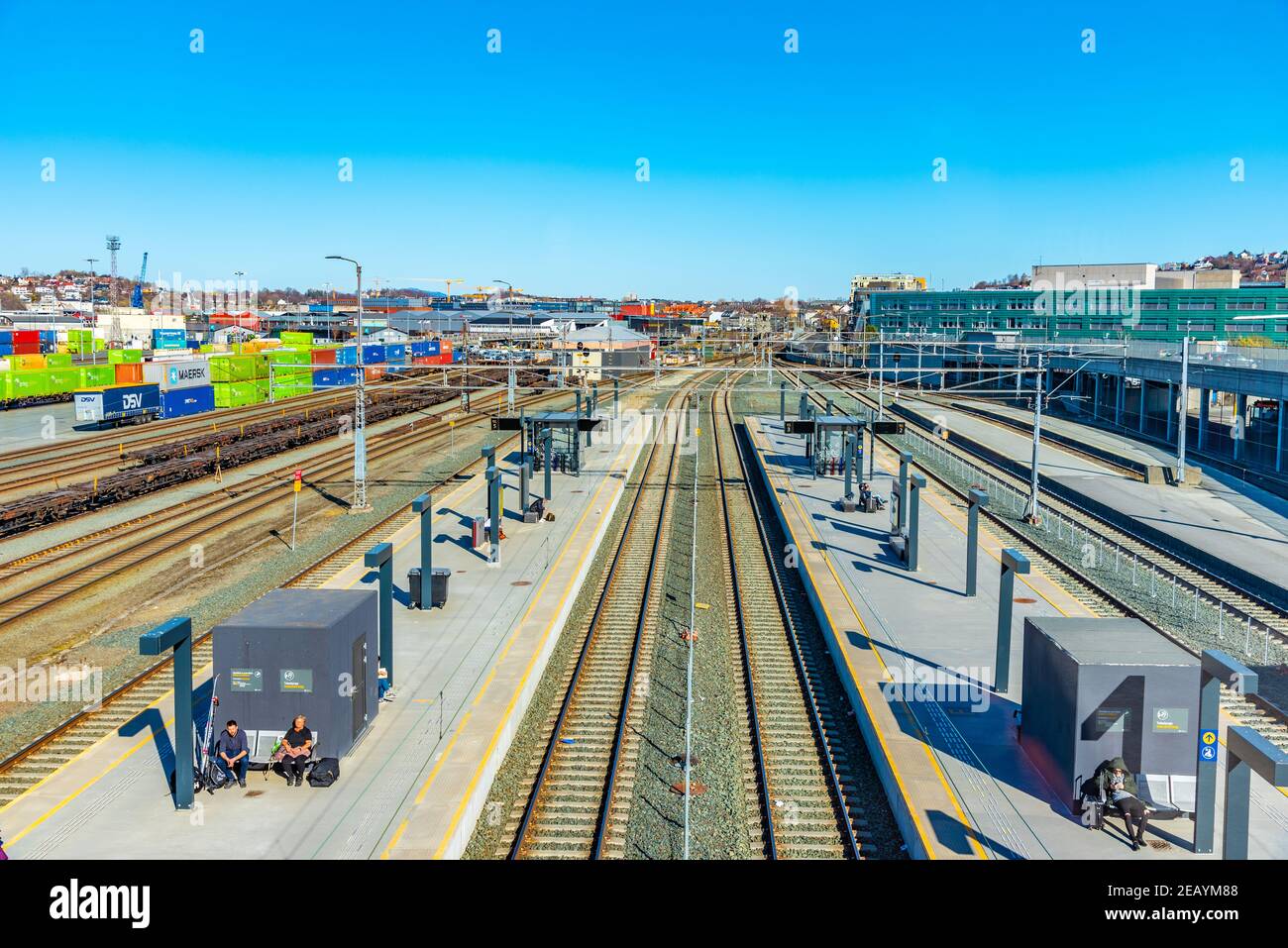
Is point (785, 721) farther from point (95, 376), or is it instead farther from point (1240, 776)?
point (95, 376)

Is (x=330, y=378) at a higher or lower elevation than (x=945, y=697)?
higher

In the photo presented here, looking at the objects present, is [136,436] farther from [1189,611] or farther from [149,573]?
[1189,611]

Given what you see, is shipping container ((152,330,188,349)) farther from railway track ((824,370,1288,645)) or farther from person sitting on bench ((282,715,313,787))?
person sitting on bench ((282,715,313,787))

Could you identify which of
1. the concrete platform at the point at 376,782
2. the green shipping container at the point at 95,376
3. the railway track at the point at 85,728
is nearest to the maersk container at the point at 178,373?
the green shipping container at the point at 95,376

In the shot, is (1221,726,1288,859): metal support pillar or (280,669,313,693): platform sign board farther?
(280,669,313,693): platform sign board

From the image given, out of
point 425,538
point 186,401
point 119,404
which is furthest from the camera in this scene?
point 186,401

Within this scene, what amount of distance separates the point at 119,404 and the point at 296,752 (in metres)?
43.1

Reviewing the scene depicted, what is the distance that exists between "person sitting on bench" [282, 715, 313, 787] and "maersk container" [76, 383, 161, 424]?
41.8 meters

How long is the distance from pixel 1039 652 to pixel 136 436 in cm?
4334

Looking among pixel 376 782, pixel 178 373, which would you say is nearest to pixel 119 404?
pixel 178 373

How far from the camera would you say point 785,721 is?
1484 centimetres

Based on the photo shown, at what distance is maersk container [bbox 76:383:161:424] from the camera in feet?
153

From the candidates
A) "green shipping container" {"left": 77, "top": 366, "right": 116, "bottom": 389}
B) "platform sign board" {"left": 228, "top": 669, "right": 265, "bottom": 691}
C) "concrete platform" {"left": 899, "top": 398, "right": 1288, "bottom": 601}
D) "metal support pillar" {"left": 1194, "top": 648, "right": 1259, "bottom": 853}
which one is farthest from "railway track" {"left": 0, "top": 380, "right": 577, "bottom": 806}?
"green shipping container" {"left": 77, "top": 366, "right": 116, "bottom": 389}
